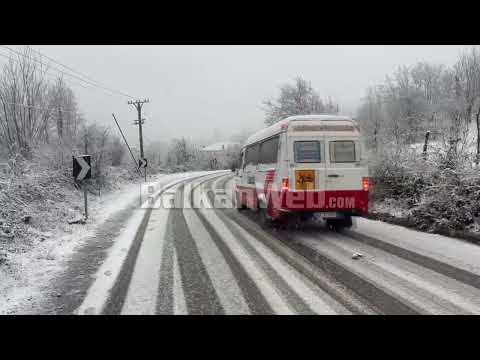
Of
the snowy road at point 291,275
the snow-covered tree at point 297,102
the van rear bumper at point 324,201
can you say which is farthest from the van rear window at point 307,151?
the snow-covered tree at point 297,102

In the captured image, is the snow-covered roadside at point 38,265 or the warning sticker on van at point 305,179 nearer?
the snow-covered roadside at point 38,265

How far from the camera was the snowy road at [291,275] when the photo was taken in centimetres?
405

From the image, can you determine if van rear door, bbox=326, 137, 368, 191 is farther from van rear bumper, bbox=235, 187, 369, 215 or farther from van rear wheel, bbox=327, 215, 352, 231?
van rear wheel, bbox=327, 215, 352, 231

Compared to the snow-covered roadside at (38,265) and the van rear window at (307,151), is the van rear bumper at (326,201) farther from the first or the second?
the snow-covered roadside at (38,265)

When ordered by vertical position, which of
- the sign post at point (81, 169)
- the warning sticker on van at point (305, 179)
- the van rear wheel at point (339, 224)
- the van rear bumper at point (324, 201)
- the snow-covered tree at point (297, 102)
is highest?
the snow-covered tree at point (297, 102)

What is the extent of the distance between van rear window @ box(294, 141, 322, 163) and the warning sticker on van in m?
0.28

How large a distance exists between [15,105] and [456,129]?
2793 centimetres

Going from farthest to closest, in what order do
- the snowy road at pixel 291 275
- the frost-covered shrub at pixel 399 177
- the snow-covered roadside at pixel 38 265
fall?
the frost-covered shrub at pixel 399 177, the snow-covered roadside at pixel 38 265, the snowy road at pixel 291 275

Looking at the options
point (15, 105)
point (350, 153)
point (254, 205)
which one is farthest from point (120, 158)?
point (350, 153)
